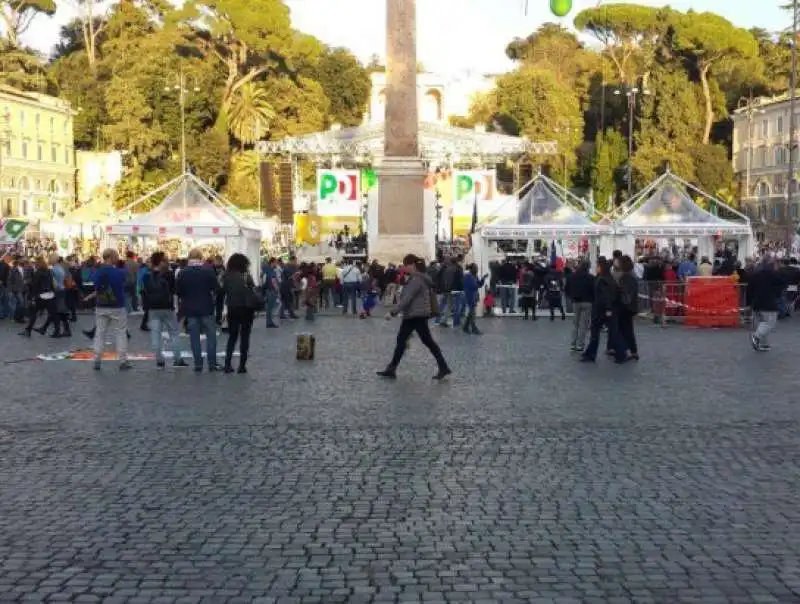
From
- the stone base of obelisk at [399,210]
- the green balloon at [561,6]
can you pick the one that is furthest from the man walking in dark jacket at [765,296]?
the stone base of obelisk at [399,210]

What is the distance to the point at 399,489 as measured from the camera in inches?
292

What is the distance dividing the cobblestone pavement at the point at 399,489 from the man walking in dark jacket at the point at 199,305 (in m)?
0.93

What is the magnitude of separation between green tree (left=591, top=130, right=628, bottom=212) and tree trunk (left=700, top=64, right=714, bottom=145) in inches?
199

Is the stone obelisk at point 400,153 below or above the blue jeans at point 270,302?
above

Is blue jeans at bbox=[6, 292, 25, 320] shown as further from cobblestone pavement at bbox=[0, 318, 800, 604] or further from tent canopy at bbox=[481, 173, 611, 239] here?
cobblestone pavement at bbox=[0, 318, 800, 604]

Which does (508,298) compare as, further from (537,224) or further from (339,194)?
(339,194)

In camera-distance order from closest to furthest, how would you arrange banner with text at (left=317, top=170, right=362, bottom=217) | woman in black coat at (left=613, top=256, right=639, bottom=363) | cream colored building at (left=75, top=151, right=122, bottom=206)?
1. woman in black coat at (left=613, top=256, right=639, bottom=363)
2. banner with text at (left=317, top=170, right=362, bottom=217)
3. cream colored building at (left=75, top=151, right=122, bottom=206)

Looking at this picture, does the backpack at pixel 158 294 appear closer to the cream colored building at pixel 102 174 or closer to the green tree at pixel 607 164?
the cream colored building at pixel 102 174

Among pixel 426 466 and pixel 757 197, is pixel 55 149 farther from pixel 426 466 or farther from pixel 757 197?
pixel 426 466

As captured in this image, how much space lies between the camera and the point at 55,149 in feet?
243

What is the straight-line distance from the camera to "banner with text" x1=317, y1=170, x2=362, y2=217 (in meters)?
54.3

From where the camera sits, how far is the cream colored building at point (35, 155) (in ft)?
221

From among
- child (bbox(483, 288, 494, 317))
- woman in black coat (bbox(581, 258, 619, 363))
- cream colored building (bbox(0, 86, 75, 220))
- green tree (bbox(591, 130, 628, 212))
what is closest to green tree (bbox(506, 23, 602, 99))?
green tree (bbox(591, 130, 628, 212))

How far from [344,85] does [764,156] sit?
2899 centimetres
